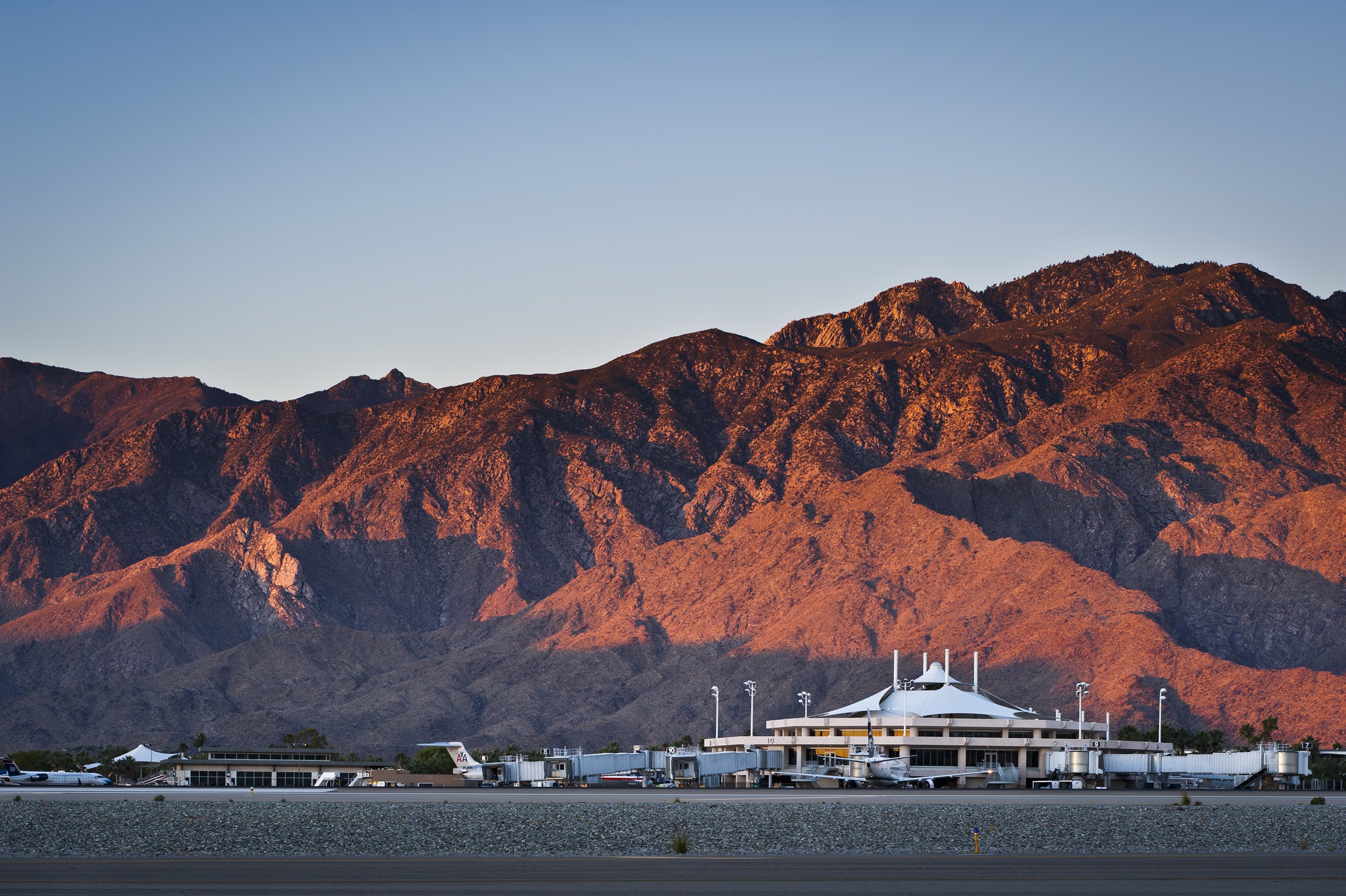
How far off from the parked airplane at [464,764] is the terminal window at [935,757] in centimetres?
3512

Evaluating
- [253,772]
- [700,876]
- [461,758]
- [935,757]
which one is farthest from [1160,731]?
[700,876]

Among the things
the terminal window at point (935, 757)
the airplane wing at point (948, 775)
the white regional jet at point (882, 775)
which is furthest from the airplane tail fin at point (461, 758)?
the terminal window at point (935, 757)

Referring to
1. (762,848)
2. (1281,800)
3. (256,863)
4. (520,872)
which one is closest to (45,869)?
(256,863)

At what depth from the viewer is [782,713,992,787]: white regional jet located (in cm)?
11588

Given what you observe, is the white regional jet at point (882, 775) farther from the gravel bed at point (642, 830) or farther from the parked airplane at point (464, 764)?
the gravel bed at point (642, 830)

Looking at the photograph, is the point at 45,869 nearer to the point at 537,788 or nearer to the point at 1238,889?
the point at 1238,889

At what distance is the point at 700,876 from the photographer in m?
45.3

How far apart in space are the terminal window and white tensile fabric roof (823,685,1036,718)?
5252 mm

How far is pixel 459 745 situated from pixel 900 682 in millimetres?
49122

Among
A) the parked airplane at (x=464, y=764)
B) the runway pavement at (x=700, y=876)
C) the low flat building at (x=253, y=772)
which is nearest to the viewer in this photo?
the runway pavement at (x=700, y=876)

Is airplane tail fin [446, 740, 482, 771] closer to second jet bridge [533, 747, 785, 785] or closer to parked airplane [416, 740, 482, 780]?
parked airplane [416, 740, 482, 780]

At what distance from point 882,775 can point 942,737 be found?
30.4 meters

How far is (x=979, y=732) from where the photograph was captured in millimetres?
148250

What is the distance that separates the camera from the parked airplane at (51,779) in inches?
4633
